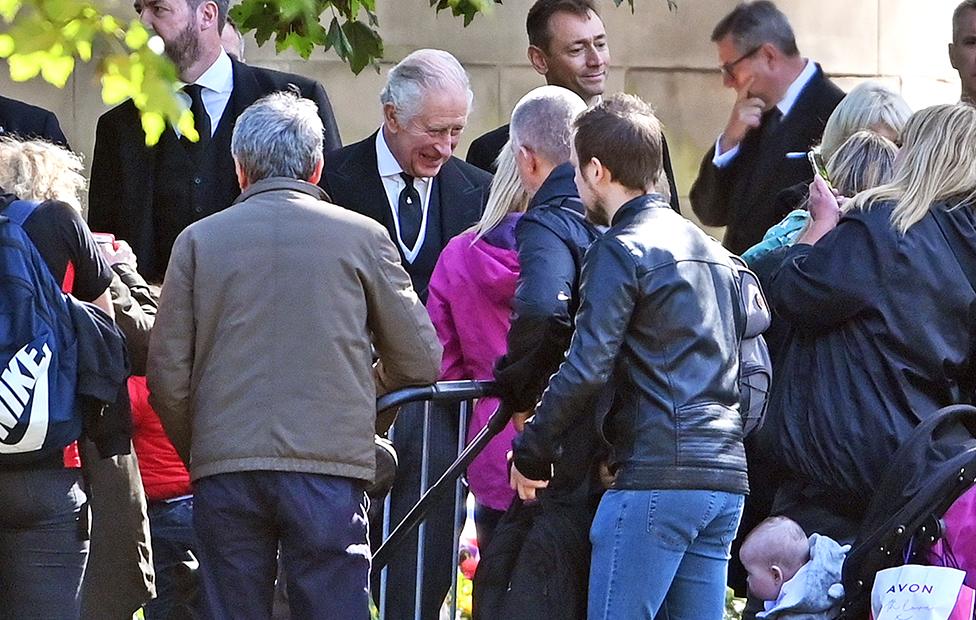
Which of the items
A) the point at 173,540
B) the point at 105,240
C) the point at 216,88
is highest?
the point at 216,88

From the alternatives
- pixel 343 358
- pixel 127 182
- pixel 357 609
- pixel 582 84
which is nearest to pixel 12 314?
pixel 343 358

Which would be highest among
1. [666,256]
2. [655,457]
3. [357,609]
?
[666,256]

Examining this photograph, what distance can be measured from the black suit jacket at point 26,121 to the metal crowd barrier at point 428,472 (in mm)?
2038

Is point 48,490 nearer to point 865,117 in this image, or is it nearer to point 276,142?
point 276,142

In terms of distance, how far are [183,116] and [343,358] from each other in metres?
2.14

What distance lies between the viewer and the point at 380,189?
23.2 feet

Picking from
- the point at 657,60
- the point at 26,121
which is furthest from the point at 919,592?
the point at 657,60

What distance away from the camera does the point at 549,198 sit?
5742mm

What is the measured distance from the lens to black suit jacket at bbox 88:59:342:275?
723cm

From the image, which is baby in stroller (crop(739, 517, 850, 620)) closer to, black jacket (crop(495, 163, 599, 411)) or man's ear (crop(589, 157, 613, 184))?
black jacket (crop(495, 163, 599, 411))

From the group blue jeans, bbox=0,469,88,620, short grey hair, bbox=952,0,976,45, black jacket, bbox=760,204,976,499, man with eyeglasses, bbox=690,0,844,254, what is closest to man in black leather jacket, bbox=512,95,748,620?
black jacket, bbox=760,204,976,499

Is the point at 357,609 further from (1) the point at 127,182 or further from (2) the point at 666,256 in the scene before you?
(1) the point at 127,182

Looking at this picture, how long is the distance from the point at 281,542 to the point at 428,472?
0.86 meters

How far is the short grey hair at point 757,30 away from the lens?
27.4 ft
